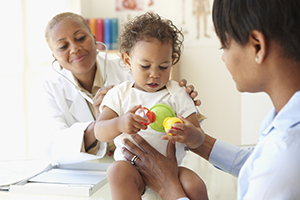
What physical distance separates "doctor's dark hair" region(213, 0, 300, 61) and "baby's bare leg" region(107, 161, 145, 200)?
58 centimetres

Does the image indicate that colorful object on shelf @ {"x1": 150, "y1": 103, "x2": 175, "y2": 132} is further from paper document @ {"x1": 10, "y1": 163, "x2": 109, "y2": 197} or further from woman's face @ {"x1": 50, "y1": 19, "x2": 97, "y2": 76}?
woman's face @ {"x1": 50, "y1": 19, "x2": 97, "y2": 76}

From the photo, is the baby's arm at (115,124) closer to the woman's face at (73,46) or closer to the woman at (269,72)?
the woman at (269,72)

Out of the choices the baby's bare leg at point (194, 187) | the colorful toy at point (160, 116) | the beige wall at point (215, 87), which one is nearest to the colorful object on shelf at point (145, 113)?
the colorful toy at point (160, 116)

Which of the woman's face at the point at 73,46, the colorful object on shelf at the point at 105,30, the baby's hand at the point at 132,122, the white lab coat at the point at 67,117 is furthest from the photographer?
the colorful object on shelf at the point at 105,30

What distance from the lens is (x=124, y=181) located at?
3.64ft

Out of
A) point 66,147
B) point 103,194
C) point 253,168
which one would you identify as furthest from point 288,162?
point 66,147

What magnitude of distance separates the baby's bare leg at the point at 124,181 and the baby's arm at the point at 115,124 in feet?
0.36

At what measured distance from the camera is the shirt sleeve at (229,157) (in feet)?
4.32

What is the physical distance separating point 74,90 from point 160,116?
0.96 metres

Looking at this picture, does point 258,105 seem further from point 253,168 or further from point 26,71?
point 253,168

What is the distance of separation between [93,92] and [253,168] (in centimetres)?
132

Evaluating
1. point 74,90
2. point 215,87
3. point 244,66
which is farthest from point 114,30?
point 244,66

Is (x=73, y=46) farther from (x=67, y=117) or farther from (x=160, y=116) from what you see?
(x=160, y=116)

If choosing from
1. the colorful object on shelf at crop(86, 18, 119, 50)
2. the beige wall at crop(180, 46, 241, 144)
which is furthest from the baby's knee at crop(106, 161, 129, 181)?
the beige wall at crop(180, 46, 241, 144)
